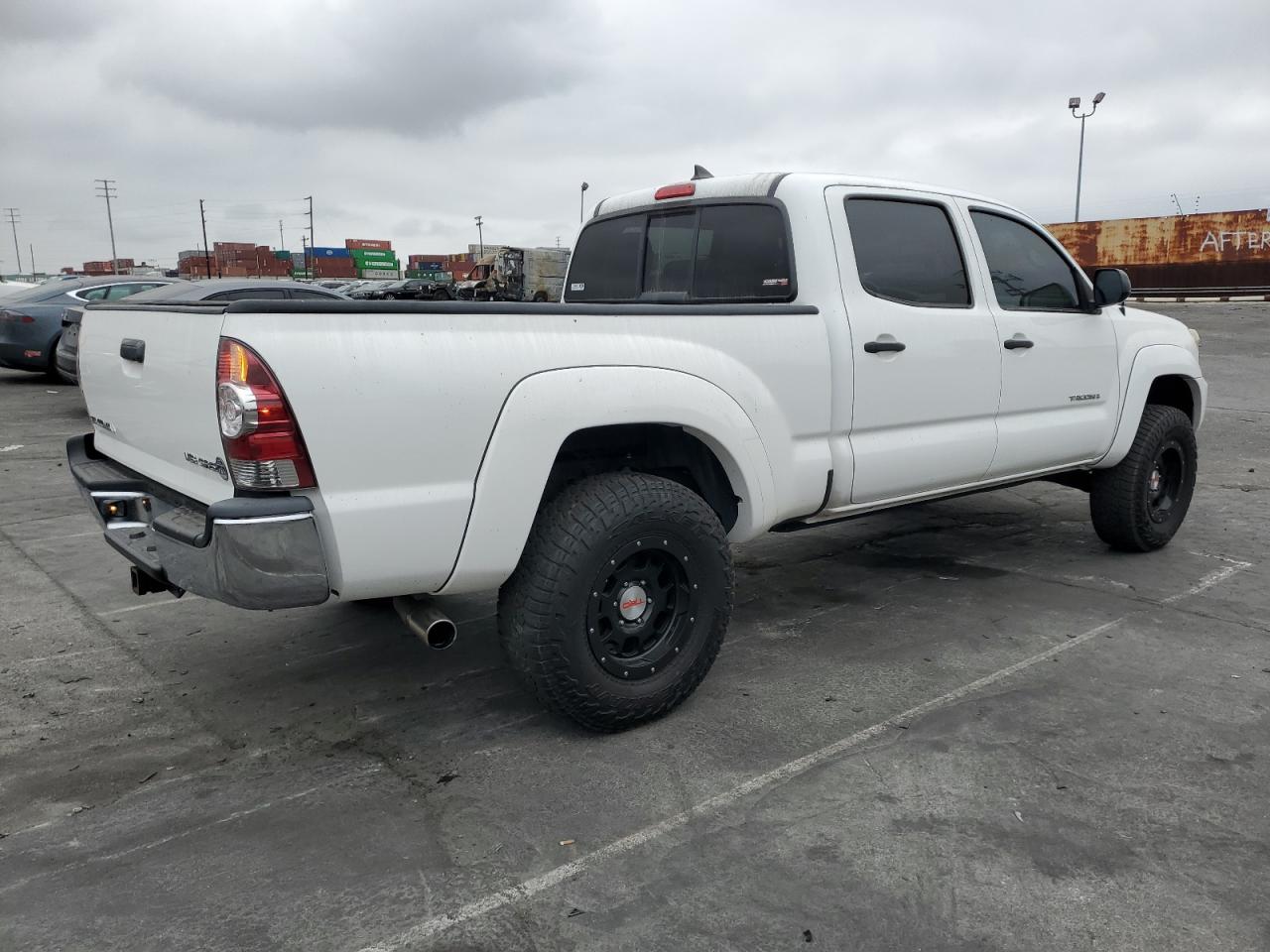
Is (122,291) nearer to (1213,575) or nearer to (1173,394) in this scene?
(1173,394)

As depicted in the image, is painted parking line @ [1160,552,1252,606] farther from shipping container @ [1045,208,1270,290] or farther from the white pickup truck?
shipping container @ [1045,208,1270,290]

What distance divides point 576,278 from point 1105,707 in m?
3.11

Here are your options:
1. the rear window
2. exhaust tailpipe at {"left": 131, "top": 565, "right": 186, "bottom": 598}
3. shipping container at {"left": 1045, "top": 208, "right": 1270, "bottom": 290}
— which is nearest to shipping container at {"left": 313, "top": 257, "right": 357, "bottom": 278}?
shipping container at {"left": 1045, "top": 208, "right": 1270, "bottom": 290}

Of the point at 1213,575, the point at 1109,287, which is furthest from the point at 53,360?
the point at 1213,575

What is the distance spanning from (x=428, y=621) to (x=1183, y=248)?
132ft

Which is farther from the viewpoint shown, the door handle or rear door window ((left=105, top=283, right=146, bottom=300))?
rear door window ((left=105, top=283, right=146, bottom=300))

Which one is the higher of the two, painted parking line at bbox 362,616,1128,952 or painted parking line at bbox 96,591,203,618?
painted parking line at bbox 96,591,203,618

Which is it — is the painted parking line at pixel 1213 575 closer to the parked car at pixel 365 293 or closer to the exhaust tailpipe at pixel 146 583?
the parked car at pixel 365 293

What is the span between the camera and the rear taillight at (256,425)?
99.2 inches

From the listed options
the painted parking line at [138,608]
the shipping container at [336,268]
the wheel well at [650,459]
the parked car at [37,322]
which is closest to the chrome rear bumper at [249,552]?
the wheel well at [650,459]

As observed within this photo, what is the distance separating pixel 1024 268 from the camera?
4.77 meters

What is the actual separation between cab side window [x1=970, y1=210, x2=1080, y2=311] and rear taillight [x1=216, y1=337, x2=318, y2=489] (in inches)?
130

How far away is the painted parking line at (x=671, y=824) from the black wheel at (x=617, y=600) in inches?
19.0

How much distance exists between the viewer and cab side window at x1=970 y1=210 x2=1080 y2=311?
15.1 ft
